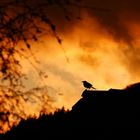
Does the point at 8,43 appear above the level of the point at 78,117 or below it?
below

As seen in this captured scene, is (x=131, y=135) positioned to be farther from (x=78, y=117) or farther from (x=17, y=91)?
(x=17, y=91)

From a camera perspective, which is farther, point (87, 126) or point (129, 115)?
point (87, 126)

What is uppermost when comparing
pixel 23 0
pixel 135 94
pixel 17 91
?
pixel 135 94

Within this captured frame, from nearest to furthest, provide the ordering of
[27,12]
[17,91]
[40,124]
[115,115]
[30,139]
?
[27,12] < [17,91] < [115,115] < [30,139] < [40,124]

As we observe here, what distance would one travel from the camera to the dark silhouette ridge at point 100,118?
11.9 metres

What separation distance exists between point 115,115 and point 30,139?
4.20 meters

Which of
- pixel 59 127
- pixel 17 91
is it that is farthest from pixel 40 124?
pixel 17 91

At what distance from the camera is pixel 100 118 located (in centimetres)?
1294

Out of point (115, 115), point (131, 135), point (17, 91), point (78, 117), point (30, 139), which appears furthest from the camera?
point (30, 139)

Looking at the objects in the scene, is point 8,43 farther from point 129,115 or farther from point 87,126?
point 87,126

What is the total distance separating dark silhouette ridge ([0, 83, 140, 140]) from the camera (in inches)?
467

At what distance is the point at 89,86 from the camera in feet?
46.5

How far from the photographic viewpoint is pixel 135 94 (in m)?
11.8

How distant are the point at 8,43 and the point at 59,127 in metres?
9.21
